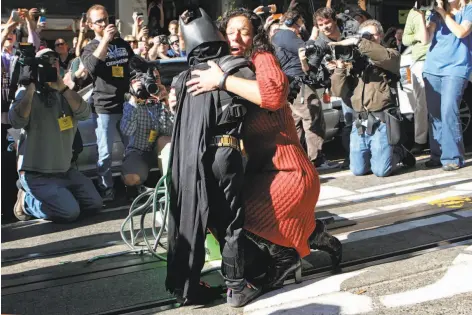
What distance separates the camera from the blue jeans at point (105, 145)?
6613 mm

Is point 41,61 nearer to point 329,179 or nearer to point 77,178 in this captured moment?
point 77,178

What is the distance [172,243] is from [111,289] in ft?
2.04

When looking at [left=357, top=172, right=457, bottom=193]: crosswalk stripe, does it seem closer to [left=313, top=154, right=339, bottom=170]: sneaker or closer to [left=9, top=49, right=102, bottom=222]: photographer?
[left=313, top=154, right=339, bottom=170]: sneaker

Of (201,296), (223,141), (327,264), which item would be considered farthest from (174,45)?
(201,296)

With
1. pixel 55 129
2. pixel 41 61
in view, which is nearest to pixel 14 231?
pixel 55 129

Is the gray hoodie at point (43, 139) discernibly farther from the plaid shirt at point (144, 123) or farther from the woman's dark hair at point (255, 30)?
the woman's dark hair at point (255, 30)

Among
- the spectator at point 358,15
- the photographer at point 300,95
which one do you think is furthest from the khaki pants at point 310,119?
the spectator at point 358,15

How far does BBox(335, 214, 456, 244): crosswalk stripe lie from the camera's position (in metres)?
4.70

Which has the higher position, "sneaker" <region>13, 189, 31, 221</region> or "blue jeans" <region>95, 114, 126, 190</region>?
"blue jeans" <region>95, 114, 126, 190</region>

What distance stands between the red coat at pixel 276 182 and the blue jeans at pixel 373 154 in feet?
10.7

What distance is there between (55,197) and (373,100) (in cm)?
348

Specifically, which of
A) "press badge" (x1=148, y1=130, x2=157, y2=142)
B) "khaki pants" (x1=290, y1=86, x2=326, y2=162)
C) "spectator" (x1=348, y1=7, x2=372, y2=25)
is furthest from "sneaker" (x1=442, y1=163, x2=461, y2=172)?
"spectator" (x1=348, y1=7, x2=372, y2=25)

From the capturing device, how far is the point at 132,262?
14.6 feet

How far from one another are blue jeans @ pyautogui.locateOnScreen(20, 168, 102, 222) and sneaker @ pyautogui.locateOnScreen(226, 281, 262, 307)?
2.68 meters
